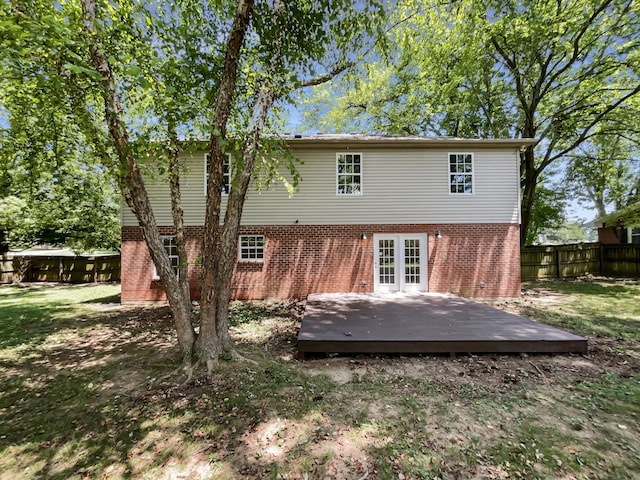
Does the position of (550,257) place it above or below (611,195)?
below

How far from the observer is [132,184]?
3.81 meters

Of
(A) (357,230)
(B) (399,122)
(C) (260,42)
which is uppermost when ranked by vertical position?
(B) (399,122)

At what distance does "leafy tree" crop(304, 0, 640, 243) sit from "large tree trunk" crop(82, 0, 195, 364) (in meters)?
6.03

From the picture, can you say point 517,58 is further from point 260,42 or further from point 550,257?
point 260,42

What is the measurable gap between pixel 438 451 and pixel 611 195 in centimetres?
2655

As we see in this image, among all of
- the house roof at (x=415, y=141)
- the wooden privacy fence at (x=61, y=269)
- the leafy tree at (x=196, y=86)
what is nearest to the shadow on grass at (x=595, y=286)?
the house roof at (x=415, y=141)

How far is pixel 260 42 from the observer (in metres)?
4.47

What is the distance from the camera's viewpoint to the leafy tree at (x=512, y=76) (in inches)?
395

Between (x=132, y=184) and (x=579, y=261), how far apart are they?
1824 cm

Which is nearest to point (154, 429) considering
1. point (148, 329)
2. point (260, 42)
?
point (148, 329)

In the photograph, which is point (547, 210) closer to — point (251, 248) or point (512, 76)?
point (512, 76)

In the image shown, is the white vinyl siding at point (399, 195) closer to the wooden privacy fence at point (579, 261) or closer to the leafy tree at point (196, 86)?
the leafy tree at point (196, 86)

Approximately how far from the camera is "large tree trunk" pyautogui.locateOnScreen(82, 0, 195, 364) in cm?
346

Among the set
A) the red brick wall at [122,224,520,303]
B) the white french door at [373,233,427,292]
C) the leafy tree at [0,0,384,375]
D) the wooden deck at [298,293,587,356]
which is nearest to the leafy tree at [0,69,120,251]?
the red brick wall at [122,224,520,303]
